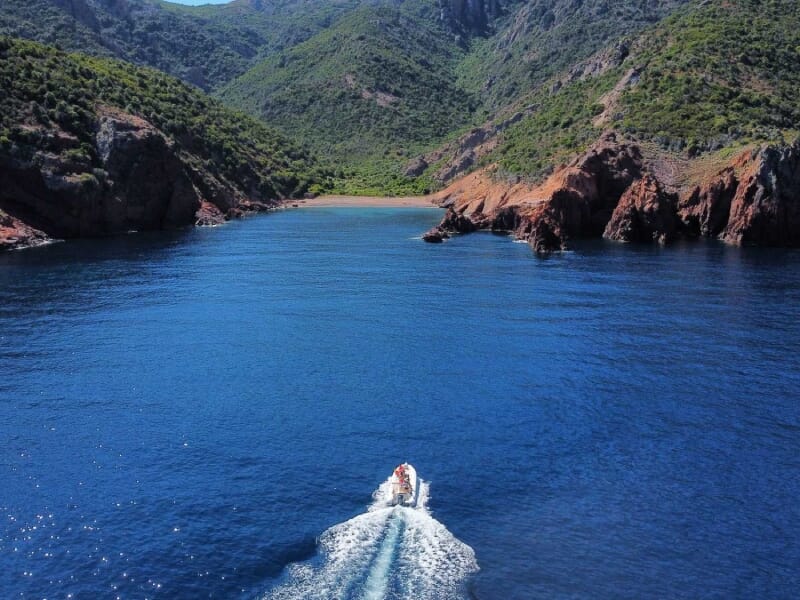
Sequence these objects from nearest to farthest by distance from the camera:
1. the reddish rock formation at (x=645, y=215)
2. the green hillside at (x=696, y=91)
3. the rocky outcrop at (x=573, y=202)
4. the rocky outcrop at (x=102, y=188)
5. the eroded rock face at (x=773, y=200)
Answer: the eroded rock face at (x=773, y=200) → the rocky outcrop at (x=102, y=188) → the reddish rock formation at (x=645, y=215) → the rocky outcrop at (x=573, y=202) → the green hillside at (x=696, y=91)

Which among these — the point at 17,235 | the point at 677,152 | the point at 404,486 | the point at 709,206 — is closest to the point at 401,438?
the point at 404,486

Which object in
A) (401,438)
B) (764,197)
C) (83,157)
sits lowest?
(401,438)

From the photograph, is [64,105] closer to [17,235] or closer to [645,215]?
[17,235]

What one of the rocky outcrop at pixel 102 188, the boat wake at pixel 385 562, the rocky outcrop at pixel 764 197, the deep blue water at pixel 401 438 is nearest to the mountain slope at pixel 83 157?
the rocky outcrop at pixel 102 188

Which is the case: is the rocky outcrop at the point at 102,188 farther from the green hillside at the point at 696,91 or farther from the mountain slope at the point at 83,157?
the green hillside at the point at 696,91

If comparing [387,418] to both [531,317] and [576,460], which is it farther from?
[531,317]

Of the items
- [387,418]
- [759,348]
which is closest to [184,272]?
[387,418]
